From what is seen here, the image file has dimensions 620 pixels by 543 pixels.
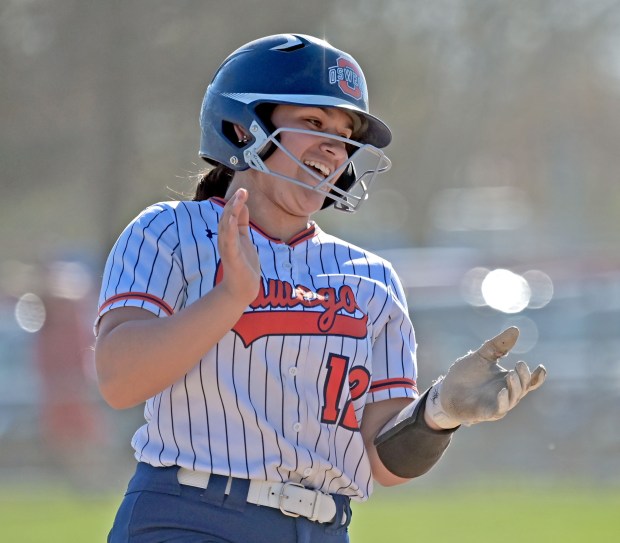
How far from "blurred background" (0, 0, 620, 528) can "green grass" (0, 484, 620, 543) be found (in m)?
0.69

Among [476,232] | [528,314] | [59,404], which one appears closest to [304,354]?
[59,404]

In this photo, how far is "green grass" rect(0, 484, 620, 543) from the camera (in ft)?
26.2

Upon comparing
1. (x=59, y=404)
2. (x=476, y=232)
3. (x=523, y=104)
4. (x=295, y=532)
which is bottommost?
(x=295, y=532)

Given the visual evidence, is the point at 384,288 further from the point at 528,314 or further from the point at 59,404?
the point at 528,314

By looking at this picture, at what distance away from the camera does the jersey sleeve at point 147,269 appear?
276 cm

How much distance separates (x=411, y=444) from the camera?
3018 millimetres

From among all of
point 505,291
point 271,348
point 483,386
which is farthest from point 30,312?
point 483,386

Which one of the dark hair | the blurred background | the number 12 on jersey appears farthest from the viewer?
the blurred background

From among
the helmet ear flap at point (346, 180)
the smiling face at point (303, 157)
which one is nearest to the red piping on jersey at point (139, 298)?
the smiling face at point (303, 157)

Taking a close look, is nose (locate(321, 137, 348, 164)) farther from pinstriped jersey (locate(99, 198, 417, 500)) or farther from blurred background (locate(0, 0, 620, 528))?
blurred background (locate(0, 0, 620, 528))

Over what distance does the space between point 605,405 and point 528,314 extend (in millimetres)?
1502

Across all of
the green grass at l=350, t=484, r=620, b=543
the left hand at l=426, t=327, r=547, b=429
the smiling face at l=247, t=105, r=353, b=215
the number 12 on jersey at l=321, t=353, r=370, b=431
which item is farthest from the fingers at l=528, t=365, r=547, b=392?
the green grass at l=350, t=484, r=620, b=543

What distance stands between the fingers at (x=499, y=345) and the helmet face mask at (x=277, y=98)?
508mm

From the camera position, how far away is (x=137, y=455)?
2.86 metres
